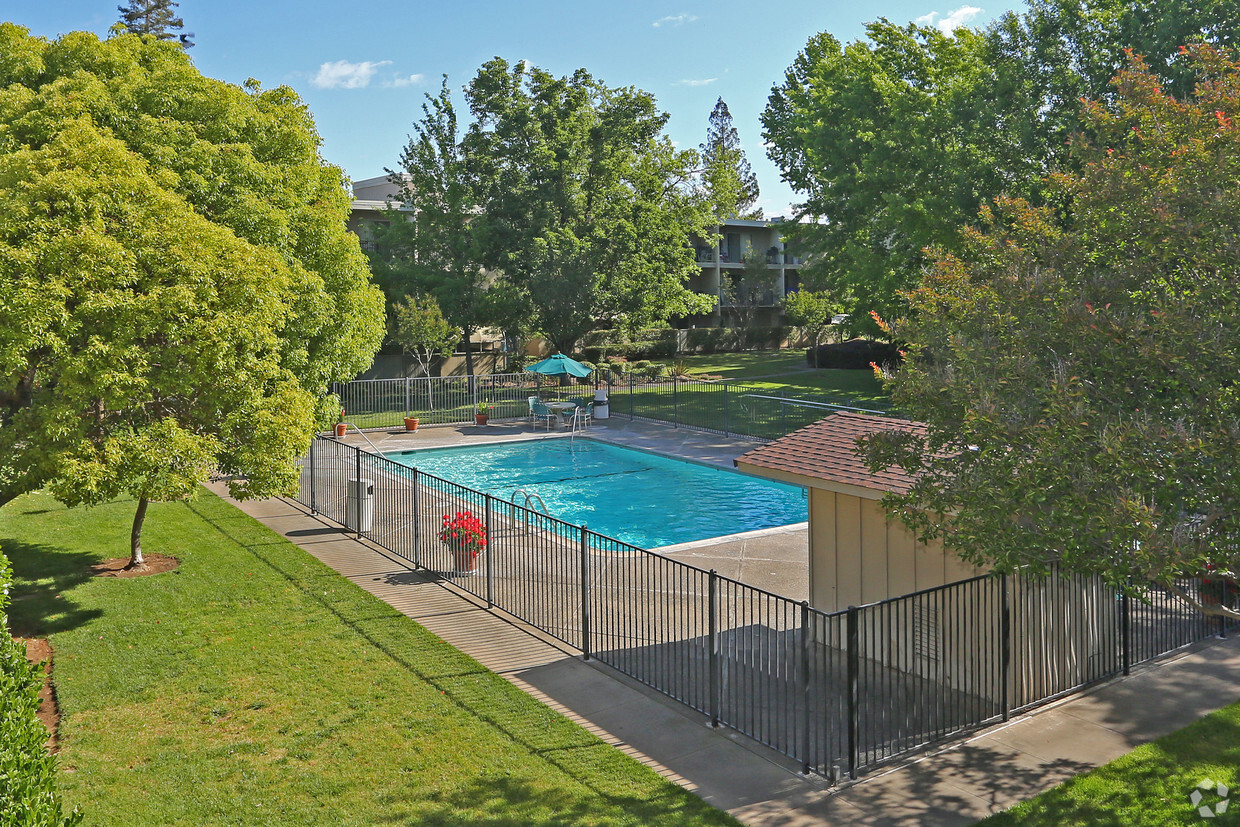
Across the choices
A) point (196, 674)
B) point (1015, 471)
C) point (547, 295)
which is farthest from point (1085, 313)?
point (547, 295)

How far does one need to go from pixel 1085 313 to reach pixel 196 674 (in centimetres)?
989

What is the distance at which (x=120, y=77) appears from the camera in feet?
47.6

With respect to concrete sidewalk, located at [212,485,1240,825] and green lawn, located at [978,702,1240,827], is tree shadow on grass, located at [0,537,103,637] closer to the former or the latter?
concrete sidewalk, located at [212,485,1240,825]

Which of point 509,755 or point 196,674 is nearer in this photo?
point 509,755

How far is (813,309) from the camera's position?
58.9 m

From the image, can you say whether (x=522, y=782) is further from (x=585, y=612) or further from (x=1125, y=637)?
(x=1125, y=637)

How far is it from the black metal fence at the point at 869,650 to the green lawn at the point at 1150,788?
1229 mm

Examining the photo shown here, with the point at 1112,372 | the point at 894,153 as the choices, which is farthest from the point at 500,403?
the point at 1112,372

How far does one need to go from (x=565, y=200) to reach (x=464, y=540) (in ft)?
89.6

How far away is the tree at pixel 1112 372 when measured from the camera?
663cm

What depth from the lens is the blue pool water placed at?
2158 centimetres

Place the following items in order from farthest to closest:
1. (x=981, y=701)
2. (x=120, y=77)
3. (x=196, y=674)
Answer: (x=120, y=77) → (x=196, y=674) → (x=981, y=701)

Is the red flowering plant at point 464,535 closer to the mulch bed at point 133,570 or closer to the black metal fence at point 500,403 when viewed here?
the mulch bed at point 133,570

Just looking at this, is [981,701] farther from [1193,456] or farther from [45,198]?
[45,198]
